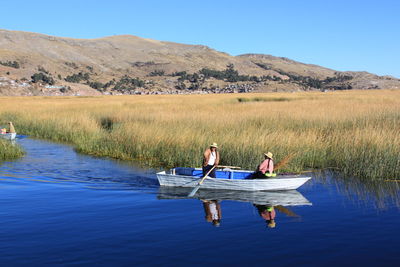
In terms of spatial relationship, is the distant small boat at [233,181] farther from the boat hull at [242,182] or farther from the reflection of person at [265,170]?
the reflection of person at [265,170]

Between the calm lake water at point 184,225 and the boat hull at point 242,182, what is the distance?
270mm

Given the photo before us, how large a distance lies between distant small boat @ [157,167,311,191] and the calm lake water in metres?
0.28

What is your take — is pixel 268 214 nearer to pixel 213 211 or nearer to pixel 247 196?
pixel 213 211

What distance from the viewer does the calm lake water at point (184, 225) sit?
8727 millimetres

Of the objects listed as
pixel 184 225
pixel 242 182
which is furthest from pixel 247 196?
pixel 184 225

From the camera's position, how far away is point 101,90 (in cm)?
11950

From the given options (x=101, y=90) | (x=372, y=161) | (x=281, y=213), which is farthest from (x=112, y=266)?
(x=101, y=90)

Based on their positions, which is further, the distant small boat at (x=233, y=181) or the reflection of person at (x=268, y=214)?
the distant small boat at (x=233, y=181)

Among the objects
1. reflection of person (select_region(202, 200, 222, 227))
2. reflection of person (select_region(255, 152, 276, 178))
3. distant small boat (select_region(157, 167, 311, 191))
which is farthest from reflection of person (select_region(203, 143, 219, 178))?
reflection of person (select_region(202, 200, 222, 227))

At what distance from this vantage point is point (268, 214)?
1188 centimetres

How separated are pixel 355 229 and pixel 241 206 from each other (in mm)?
3212

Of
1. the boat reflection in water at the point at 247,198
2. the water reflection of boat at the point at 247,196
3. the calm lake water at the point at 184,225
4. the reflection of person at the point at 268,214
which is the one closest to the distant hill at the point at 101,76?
the calm lake water at the point at 184,225

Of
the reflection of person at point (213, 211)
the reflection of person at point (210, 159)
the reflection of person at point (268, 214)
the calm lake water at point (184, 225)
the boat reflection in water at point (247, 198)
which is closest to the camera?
the calm lake water at point (184, 225)

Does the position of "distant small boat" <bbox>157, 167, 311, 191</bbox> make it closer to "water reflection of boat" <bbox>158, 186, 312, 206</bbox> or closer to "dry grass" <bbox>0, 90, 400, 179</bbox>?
"water reflection of boat" <bbox>158, 186, 312, 206</bbox>
